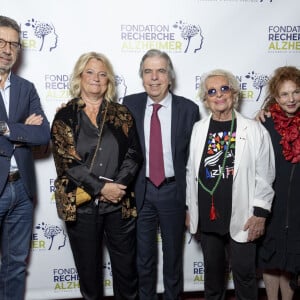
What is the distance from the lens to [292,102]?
2.21 meters

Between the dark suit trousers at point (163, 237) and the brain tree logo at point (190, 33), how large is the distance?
951mm

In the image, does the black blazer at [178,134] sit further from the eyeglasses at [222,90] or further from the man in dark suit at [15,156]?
the man in dark suit at [15,156]

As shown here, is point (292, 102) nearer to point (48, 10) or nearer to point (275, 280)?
point (275, 280)

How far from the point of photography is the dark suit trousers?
238cm

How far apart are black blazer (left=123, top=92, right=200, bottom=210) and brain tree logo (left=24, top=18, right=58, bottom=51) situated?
66 centimetres

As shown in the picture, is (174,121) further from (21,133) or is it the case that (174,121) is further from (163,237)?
(21,133)

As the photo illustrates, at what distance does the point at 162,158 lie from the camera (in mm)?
2375

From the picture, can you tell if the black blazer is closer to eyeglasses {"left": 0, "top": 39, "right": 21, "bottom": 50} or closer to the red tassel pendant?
the red tassel pendant

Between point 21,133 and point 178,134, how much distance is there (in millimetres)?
858

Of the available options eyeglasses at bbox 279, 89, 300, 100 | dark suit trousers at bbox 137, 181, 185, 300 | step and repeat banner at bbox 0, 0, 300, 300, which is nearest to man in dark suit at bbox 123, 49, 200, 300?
dark suit trousers at bbox 137, 181, 185, 300

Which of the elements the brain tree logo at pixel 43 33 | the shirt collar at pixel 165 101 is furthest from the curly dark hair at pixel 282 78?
the brain tree logo at pixel 43 33

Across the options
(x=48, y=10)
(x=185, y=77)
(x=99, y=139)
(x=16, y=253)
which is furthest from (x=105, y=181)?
(x=48, y=10)

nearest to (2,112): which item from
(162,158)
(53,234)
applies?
(162,158)

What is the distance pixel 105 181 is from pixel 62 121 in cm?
38
